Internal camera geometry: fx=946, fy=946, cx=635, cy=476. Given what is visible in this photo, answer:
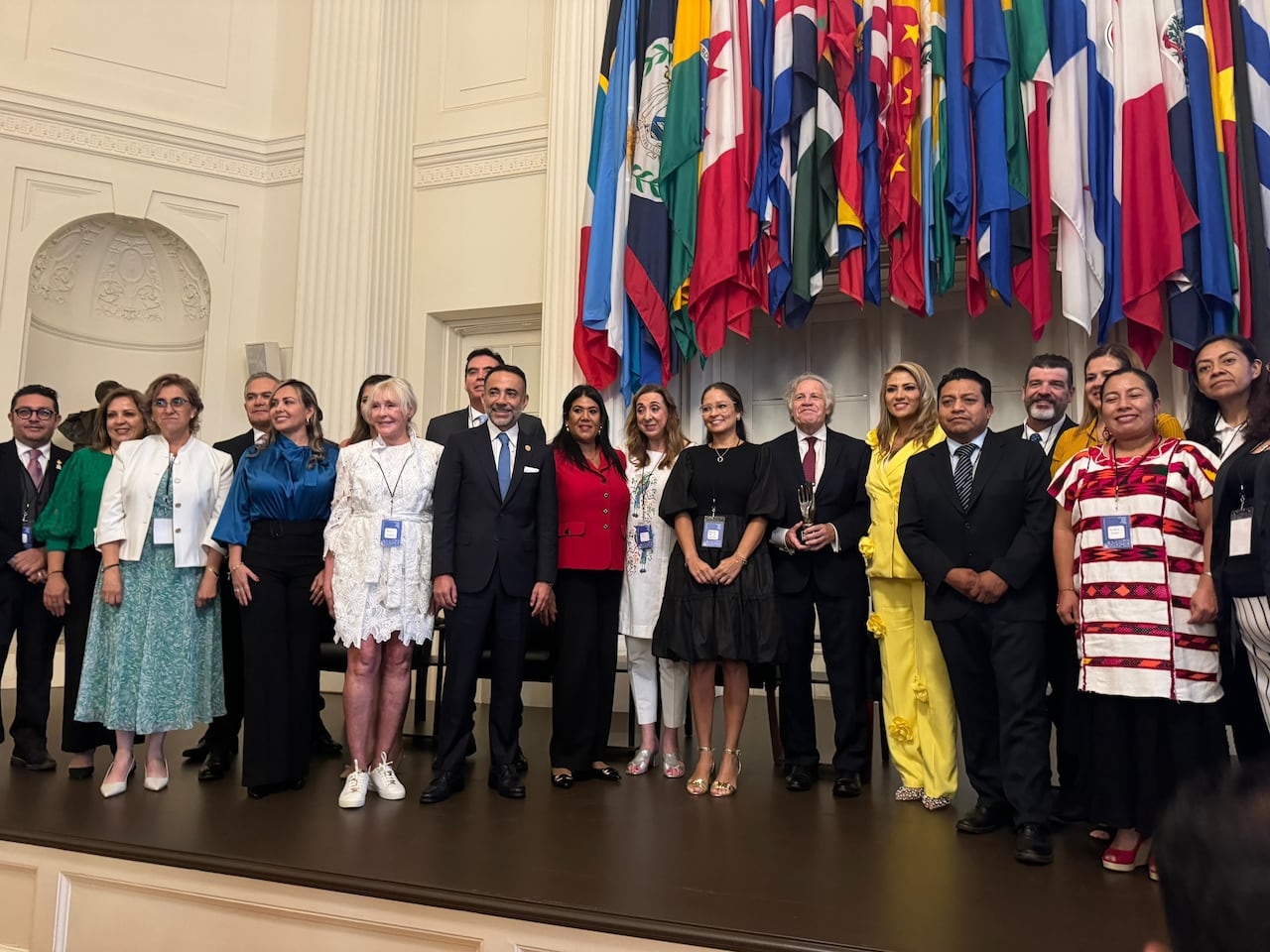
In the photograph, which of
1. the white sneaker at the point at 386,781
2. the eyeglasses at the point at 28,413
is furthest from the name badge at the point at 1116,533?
the eyeglasses at the point at 28,413

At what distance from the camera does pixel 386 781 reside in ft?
10.2

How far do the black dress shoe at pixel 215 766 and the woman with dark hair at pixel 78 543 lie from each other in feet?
1.23

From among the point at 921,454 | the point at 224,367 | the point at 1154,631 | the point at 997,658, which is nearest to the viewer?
the point at 1154,631

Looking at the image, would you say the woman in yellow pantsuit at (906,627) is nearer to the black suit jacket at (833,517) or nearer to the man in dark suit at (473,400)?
the black suit jacket at (833,517)

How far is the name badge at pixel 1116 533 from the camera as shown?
244 cm

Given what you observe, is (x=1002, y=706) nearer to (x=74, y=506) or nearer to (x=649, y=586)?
(x=649, y=586)

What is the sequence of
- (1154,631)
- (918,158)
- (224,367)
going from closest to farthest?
(1154,631) → (918,158) → (224,367)

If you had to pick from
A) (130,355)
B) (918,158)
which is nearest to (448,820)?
(918,158)

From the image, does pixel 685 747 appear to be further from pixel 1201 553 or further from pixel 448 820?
pixel 1201 553

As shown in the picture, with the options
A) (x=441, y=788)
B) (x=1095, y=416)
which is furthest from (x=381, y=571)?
(x=1095, y=416)

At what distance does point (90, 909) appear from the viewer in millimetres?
2441

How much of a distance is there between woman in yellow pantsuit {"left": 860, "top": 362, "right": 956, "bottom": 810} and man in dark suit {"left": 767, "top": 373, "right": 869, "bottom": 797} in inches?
3.1

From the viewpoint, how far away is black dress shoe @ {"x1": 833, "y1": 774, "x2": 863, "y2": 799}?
321 cm

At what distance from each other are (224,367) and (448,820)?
447cm
